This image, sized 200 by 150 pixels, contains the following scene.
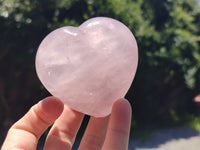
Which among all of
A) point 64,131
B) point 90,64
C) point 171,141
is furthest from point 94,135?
point 171,141

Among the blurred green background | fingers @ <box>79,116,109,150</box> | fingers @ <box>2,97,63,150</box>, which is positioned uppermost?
fingers @ <box>2,97,63,150</box>

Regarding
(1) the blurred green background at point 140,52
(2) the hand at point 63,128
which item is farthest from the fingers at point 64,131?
(1) the blurred green background at point 140,52

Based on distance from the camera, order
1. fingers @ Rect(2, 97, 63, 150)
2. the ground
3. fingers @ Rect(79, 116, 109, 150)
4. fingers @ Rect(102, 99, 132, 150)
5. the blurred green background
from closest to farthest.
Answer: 1. fingers @ Rect(102, 99, 132, 150)
2. fingers @ Rect(2, 97, 63, 150)
3. fingers @ Rect(79, 116, 109, 150)
4. the blurred green background
5. the ground

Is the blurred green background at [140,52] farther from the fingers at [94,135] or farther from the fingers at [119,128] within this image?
the fingers at [119,128]

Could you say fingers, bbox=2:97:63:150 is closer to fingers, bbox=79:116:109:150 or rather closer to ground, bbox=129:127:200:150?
fingers, bbox=79:116:109:150

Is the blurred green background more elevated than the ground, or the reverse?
the blurred green background

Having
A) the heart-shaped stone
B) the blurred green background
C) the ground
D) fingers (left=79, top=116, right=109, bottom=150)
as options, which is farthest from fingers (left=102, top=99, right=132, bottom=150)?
the ground
